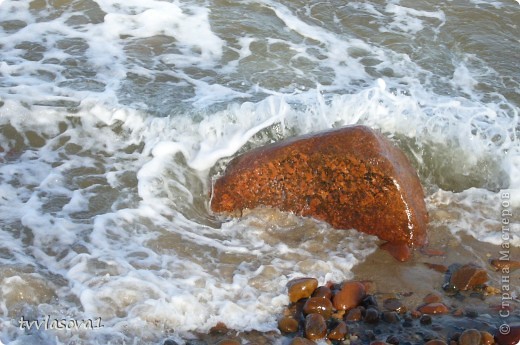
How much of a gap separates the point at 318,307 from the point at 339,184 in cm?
101

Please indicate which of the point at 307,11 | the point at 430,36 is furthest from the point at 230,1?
the point at 430,36

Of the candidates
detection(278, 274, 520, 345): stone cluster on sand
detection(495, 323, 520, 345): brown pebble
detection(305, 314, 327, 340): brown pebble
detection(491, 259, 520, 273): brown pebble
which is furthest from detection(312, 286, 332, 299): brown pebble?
detection(491, 259, 520, 273): brown pebble

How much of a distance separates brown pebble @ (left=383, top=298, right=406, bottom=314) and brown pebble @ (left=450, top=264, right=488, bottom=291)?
419mm

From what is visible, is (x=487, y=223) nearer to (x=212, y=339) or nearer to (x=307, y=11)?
(x=212, y=339)

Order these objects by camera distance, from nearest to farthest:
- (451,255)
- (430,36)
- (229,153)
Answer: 1. (451,255)
2. (229,153)
3. (430,36)

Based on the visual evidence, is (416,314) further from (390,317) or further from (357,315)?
(357,315)

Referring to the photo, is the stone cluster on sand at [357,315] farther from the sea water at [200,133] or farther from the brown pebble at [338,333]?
the sea water at [200,133]

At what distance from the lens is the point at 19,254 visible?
3.79 metres

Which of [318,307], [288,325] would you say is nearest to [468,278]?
[318,307]

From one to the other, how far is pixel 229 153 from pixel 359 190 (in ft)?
3.46

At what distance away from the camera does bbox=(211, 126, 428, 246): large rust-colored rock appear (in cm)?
419

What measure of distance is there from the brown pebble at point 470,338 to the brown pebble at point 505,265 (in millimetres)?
A: 832

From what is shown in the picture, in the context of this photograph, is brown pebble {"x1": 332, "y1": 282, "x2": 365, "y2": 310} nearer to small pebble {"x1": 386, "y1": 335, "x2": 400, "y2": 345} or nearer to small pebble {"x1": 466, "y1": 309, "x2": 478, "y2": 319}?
small pebble {"x1": 386, "y1": 335, "x2": 400, "y2": 345}

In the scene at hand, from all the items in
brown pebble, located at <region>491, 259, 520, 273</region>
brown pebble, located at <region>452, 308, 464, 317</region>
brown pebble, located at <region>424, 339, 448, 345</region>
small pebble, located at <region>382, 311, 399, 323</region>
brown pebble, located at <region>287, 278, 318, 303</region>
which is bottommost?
brown pebble, located at <region>491, 259, 520, 273</region>
